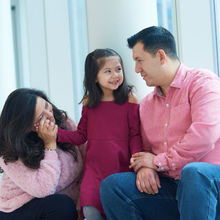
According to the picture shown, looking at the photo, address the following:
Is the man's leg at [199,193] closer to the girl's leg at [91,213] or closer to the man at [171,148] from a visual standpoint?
the man at [171,148]

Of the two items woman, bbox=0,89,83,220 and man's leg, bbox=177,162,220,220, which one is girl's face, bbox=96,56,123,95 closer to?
woman, bbox=0,89,83,220

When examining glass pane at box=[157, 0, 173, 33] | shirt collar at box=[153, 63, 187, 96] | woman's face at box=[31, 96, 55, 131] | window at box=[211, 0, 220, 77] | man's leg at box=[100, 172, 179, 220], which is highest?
glass pane at box=[157, 0, 173, 33]

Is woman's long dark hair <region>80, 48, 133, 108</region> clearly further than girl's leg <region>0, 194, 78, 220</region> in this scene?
Yes

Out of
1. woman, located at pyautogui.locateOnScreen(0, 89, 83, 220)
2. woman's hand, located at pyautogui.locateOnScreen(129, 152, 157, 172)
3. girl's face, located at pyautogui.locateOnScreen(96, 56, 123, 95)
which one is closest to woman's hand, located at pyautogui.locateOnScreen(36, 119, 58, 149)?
woman, located at pyautogui.locateOnScreen(0, 89, 83, 220)

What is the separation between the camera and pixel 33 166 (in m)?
1.86

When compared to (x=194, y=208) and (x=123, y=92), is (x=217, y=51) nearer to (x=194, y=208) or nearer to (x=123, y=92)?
(x=123, y=92)

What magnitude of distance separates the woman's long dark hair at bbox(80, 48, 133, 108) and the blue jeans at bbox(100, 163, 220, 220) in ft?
1.55

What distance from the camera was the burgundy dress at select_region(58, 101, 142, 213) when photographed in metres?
1.91

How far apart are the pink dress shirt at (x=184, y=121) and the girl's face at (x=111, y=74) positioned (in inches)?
7.6

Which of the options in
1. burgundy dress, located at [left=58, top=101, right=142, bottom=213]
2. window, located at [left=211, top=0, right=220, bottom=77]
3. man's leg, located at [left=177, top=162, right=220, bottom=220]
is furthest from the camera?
window, located at [left=211, top=0, right=220, bottom=77]

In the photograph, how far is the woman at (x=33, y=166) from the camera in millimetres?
1834

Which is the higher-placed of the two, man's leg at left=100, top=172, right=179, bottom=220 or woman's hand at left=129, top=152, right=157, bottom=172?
woman's hand at left=129, top=152, right=157, bottom=172

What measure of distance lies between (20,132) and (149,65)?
751mm

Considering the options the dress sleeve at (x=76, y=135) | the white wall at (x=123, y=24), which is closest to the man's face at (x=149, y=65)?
the white wall at (x=123, y=24)
